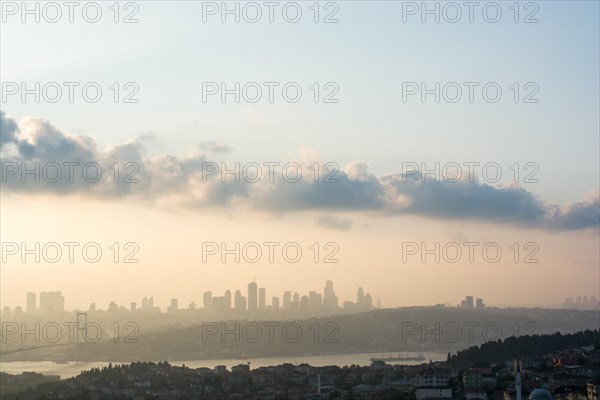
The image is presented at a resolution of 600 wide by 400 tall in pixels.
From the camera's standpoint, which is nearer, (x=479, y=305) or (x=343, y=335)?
(x=343, y=335)

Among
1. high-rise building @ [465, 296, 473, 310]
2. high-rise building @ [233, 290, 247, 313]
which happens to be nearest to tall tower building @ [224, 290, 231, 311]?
high-rise building @ [233, 290, 247, 313]

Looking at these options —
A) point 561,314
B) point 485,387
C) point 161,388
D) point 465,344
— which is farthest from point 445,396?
point 561,314

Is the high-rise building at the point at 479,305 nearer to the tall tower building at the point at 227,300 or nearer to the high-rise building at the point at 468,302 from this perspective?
the high-rise building at the point at 468,302

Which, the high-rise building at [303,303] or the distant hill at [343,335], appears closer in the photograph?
the distant hill at [343,335]

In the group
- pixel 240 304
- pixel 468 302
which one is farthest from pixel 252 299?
pixel 468 302

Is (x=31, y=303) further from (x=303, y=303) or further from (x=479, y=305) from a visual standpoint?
(x=479, y=305)

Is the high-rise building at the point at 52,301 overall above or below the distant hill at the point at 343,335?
above

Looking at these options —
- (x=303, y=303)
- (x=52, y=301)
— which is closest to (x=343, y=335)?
(x=303, y=303)

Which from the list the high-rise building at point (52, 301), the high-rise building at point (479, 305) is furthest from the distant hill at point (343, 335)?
the high-rise building at point (52, 301)

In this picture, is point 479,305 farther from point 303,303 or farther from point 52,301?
point 52,301

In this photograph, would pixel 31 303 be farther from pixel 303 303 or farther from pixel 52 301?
pixel 303 303

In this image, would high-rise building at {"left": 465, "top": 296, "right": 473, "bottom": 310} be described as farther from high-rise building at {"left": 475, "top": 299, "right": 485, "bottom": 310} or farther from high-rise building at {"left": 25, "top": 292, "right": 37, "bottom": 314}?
high-rise building at {"left": 25, "top": 292, "right": 37, "bottom": 314}
